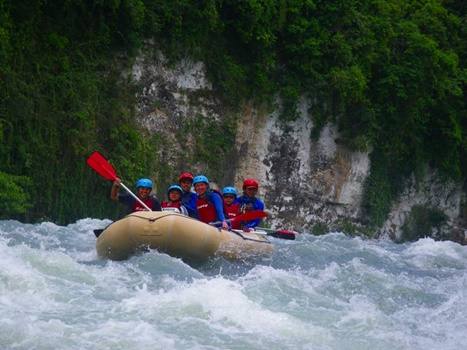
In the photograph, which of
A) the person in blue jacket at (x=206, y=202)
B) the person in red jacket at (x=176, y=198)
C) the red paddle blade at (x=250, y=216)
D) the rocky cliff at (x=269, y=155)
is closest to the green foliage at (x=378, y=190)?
the rocky cliff at (x=269, y=155)

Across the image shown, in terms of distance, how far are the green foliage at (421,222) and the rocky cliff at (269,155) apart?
0.02m

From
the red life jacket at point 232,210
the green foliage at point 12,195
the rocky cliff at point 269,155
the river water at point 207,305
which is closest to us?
the river water at point 207,305

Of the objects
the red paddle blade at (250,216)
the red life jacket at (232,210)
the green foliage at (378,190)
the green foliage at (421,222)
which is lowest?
the green foliage at (421,222)

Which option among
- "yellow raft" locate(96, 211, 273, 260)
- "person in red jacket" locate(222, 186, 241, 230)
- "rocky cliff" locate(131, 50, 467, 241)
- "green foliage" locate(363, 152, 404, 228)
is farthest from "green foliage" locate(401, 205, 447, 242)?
"yellow raft" locate(96, 211, 273, 260)

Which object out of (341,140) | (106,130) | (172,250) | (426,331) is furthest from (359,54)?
(426,331)

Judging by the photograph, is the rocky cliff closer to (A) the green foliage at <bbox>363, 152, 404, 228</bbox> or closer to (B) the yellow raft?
(A) the green foliage at <bbox>363, 152, 404, 228</bbox>

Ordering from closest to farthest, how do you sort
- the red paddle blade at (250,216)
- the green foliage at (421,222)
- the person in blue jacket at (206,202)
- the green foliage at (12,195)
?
the person in blue jacket at (206,202) < the red paddle blade at (250,216) < the green foliage at (12,195) < the green foliage at (421,222)

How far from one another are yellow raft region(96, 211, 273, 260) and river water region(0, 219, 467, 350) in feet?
0.59

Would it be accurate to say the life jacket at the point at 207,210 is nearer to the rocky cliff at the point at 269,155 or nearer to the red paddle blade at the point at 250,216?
the red paddle blade at the point at 250,216

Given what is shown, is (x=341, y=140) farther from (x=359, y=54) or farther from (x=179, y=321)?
(x=179, y=321)

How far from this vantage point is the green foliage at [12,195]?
12.0m

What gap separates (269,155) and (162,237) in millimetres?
7546

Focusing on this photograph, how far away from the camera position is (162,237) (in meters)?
9.43

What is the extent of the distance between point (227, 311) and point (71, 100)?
6946mm
